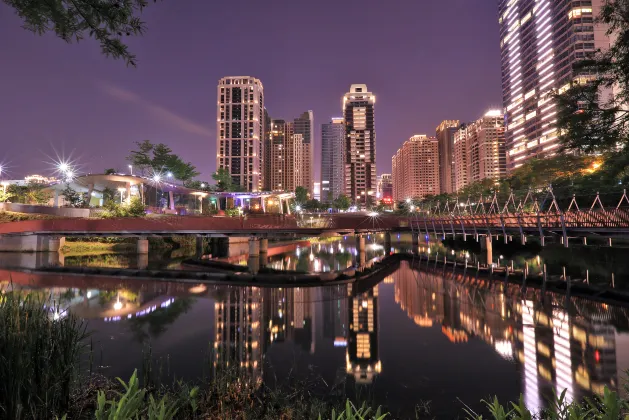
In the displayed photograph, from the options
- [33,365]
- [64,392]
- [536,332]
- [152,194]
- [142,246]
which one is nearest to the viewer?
[33,365]

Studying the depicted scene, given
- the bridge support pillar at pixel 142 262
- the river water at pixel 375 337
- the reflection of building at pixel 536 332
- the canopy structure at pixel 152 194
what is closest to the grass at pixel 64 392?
the river water at pixel 375 337

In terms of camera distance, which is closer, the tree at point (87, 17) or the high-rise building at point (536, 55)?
the tree at point (87, 17)

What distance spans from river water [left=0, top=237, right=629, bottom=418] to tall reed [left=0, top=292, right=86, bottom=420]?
2.82 m

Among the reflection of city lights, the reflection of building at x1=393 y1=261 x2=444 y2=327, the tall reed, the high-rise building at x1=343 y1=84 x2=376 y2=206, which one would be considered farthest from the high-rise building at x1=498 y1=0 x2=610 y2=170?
the tall reed

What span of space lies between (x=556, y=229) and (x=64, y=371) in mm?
27890

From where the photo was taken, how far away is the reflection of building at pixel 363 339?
396 inches

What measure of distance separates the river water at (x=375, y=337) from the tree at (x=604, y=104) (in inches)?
321

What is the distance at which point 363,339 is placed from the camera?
13.2m

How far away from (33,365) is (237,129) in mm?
155993

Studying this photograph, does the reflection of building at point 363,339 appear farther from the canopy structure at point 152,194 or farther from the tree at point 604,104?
the canopy structure at point 152,194

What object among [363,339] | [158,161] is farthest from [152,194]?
[363,339]

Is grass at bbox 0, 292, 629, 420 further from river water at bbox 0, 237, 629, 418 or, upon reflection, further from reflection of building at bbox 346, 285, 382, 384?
reflection of building at bbox 346, 285, 382, 384

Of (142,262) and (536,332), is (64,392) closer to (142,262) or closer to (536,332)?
(536,332)

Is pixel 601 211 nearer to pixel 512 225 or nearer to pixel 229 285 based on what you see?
pixel 512 225
